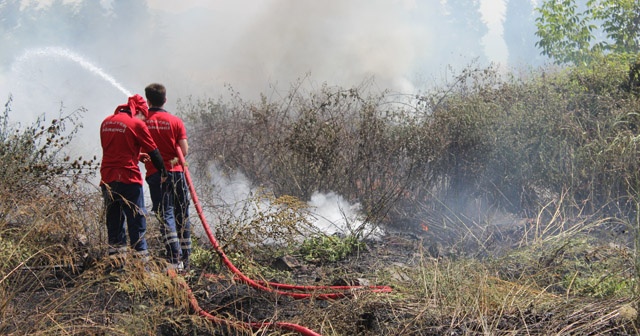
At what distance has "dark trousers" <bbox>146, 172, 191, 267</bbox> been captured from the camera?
5.57 m

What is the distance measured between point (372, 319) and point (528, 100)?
4901mm

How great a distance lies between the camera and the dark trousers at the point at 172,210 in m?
5.57

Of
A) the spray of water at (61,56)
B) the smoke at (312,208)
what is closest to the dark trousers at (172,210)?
the smoke at (312,208)

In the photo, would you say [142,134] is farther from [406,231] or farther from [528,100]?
[528,100]

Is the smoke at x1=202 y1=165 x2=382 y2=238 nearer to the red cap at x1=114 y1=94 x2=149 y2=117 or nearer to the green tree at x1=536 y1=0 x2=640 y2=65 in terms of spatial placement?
the red cap at x1=114 y1=94 x2=149 y2=117

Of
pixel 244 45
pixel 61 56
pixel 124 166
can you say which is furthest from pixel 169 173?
pixel 244 45

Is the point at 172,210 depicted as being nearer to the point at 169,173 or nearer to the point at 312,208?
the point at 169,173

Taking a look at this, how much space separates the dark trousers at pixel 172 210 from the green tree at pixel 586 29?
977cm

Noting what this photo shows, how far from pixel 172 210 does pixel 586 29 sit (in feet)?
34.9

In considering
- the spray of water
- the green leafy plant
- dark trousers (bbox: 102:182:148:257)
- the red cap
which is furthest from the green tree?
dark trousers (bbox: 102:182:148:257)

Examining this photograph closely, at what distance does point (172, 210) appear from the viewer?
19.3ft

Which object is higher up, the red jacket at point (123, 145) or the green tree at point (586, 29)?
the green tree at point (586, 29)

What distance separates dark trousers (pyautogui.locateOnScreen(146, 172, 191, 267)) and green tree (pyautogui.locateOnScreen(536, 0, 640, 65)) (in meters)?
9.77

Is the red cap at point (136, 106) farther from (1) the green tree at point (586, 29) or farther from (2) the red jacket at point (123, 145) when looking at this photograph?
(1) the green tree at point (586, 29)
